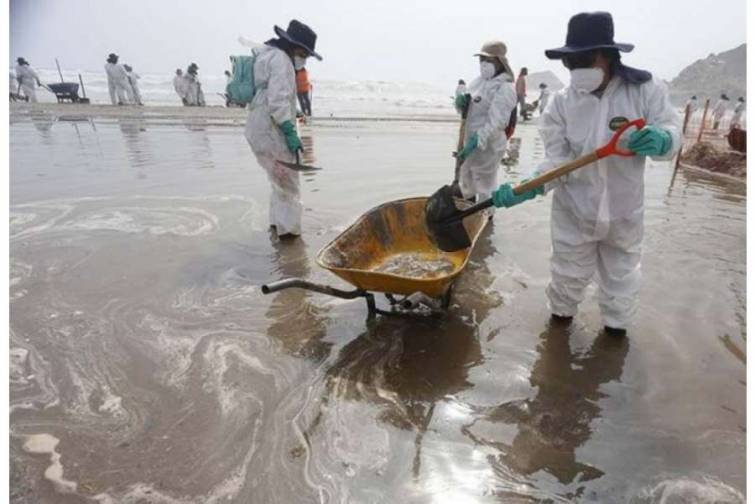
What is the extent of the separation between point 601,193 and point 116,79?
24183 mm

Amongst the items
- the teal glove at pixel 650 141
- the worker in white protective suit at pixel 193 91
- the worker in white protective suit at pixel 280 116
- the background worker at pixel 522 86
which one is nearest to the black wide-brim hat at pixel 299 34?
the worker in white protective suit at pixel 280 116

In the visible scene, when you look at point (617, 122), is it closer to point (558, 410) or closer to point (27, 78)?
point (558, 410)

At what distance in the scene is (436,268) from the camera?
4.11 metres

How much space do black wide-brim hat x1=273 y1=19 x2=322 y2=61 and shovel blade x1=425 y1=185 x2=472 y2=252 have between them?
7.66 ft

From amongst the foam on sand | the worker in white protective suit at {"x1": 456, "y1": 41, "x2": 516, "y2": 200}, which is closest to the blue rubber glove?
the worker in white protective suit at {"x1": 456, "y1": 41, "x2": 516, "y2": 200}

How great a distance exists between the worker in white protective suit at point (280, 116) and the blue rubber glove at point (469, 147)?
6.44ft

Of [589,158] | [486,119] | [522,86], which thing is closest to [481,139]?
[486,119]

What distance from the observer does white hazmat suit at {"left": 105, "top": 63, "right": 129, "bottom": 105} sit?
68.0 feet

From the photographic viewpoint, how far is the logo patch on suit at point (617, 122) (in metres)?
2.59

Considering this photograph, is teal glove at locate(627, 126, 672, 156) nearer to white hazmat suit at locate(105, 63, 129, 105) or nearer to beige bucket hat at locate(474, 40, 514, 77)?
beige bucket hat at locate(474, 40, 514, 77)

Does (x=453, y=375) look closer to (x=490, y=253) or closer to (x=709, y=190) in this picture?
(x=490, y=253)

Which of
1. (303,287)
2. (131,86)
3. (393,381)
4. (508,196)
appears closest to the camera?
(393,381)

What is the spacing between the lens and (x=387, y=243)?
4.19m

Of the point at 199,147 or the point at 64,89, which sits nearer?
the point at 199,147
